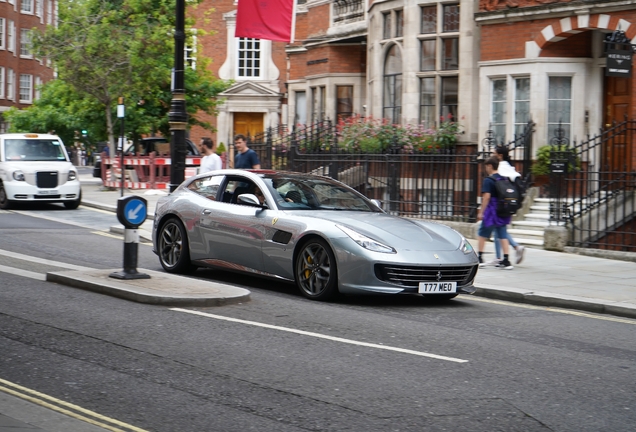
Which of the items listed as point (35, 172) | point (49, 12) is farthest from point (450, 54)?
point (49, 12)

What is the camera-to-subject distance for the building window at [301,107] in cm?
3523

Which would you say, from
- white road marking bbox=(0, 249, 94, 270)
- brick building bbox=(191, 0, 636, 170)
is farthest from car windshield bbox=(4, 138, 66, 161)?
white road marking bbox=(0, 249, 94, 270)

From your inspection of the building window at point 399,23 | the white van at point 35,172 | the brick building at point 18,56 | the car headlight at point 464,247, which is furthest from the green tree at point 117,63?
the brick building at point 18,56

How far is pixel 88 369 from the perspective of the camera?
22.7ft

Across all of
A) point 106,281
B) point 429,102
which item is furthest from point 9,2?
point 106,281

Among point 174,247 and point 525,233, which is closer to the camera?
point 174,247

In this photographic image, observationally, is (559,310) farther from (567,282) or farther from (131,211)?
(131,211)

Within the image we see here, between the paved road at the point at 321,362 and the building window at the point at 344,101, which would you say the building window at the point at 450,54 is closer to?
the building window at the point at 344,101

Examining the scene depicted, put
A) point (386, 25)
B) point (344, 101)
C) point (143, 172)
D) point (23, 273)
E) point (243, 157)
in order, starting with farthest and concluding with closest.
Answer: point (143, 172), point (344, 101), point (386, 25), point (243, 157), point (23, 273)

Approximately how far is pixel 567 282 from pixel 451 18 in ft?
37.6

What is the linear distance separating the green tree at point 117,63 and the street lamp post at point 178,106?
15659mm

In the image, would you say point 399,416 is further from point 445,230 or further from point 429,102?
point 429,102

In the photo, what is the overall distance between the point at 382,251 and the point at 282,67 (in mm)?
37307

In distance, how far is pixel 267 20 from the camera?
21.7 metres
